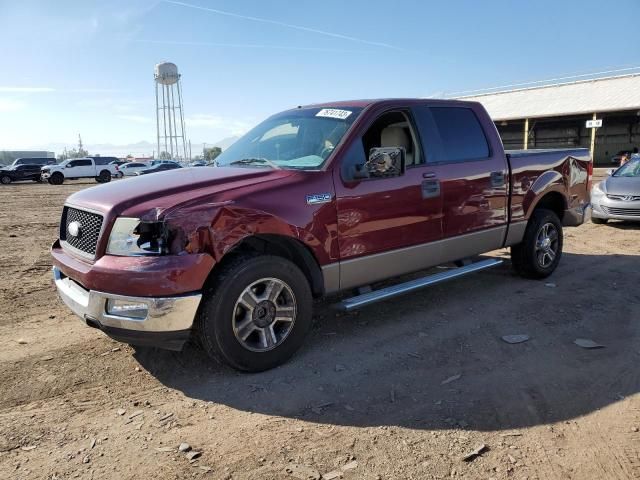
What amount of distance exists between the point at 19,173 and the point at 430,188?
38370 mm

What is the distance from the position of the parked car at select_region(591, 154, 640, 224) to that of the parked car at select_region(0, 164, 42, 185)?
121ft

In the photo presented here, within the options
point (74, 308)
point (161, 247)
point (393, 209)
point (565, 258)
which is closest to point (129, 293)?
point (161, 247)

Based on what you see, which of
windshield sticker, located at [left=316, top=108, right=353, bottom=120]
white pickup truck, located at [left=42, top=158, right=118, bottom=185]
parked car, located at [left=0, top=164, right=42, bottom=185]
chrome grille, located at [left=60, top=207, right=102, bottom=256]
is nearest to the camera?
chrome grille, located at [left=60, top=207, right=102, bottom=256]

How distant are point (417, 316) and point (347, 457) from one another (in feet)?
7.90

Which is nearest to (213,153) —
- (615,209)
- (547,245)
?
(615,209)

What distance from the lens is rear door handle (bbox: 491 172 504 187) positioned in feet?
17.7

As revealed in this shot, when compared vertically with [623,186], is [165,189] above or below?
above

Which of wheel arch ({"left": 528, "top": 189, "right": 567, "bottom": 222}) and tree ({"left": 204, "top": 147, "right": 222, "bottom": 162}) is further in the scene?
wheel arch ({"left": 528, "top": 189, "right": 567, "bottom": 222})

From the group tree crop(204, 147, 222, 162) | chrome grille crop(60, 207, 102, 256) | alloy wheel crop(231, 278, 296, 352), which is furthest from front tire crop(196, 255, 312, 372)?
tree crop(204, 147, 222, 162)

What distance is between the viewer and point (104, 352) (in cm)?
411

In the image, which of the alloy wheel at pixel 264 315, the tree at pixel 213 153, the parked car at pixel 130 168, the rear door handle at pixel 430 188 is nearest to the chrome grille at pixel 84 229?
the alloy wheel at pixel 264 315

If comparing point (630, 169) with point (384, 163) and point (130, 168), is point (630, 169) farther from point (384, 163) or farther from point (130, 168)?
point (130, 168)

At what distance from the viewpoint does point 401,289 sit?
4473mm

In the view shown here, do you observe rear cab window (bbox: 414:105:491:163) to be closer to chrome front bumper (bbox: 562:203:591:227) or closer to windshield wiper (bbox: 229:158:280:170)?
windshield wiper (bbox: 229:158:280:170)
